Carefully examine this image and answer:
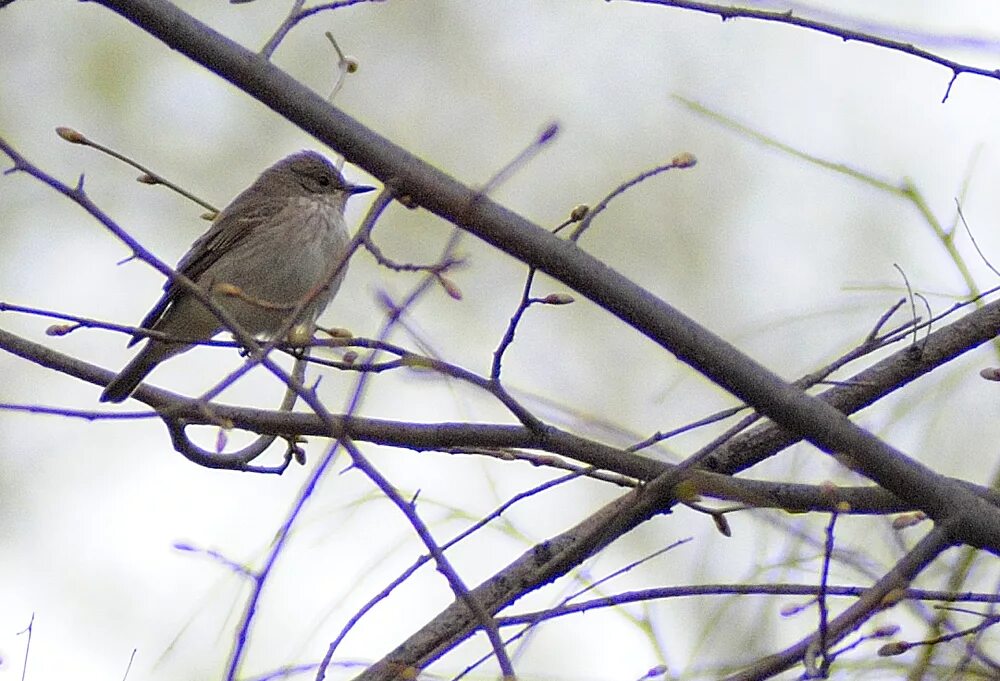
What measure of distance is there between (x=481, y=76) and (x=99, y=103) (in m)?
3.14

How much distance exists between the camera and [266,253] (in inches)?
249

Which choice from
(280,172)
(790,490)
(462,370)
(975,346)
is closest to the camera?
(462,370)

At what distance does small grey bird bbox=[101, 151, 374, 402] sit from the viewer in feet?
20.0

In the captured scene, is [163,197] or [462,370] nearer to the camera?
[462,370]

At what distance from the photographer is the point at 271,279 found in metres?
6.23

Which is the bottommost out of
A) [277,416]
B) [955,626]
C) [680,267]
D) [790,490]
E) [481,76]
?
[955,626]

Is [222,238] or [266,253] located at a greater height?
[222,238]

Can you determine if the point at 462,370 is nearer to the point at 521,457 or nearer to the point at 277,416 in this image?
the point at 521,457

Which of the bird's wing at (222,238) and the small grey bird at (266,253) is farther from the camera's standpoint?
the bird's wing at (222,238)

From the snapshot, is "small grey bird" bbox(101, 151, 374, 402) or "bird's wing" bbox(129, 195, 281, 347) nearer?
"small grey bird" bbox(101, 151, 374, 402)

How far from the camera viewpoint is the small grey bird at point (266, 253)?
6.09m

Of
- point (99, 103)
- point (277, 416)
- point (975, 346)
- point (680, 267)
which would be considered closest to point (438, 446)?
point (277, 416)

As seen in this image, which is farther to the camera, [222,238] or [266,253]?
[222,238]

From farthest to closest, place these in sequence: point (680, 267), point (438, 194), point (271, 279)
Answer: point (680, 267)
point (271, 279)
point (438, 194)
